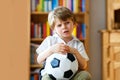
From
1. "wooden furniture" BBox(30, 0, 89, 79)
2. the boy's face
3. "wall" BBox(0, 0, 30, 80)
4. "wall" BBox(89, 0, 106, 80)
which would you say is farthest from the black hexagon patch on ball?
"wall" BBox(89, 0, 106, 80)

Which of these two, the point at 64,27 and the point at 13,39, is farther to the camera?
the point at 64,27

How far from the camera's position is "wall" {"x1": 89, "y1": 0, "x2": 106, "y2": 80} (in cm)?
269

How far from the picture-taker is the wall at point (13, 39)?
105 mm

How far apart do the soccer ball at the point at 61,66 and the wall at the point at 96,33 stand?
156 centimetres

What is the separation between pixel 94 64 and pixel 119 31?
0.54 metres

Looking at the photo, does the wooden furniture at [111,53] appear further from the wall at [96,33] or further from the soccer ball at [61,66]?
the soccer ball at [61,66]

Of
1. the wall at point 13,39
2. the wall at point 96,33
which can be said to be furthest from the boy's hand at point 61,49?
the wall at point 96,33

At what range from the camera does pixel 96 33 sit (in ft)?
8.88

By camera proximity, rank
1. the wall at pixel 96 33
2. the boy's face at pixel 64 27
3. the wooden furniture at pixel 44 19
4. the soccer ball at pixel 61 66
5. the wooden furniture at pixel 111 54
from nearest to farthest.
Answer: the soccer ball at pixel 61 66, the boy's face at pixel 64 27, the wooden furniture at pixel 111 54, the wooden furniture at pixel 44 19, the wall at pixel 96 33

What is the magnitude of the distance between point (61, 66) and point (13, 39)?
105 cm

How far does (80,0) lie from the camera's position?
2.56 m

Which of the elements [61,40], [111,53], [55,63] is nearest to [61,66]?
[55,63]

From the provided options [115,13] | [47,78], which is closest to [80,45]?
[47,78]

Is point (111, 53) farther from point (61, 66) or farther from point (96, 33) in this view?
point (61, 66)
